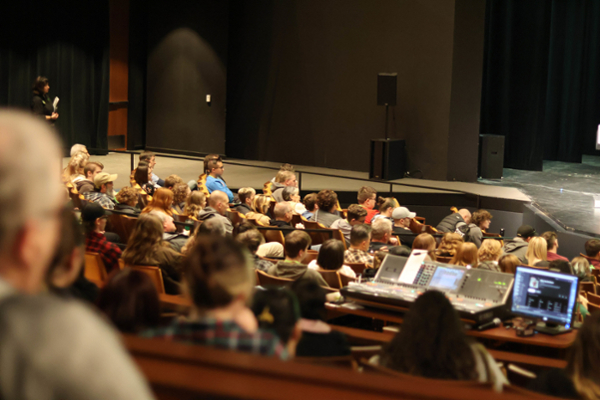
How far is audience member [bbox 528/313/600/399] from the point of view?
2.32 m

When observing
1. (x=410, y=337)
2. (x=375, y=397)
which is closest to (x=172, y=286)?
(x=410, y=337)

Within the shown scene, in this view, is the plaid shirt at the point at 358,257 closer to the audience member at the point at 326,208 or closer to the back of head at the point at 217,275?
the audience member at the point at 326,208

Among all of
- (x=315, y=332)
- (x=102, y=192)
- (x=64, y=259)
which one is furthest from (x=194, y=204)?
(x=64, y=259)

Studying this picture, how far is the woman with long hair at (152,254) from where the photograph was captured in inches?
156

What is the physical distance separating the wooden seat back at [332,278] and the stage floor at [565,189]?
15.5 ft

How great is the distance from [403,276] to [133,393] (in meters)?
3.25

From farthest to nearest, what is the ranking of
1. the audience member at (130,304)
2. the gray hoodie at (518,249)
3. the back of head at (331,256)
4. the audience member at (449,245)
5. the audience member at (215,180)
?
the audience member at (215,180) → the gray hoodie at (518,249) → the audience member at (449,245) → the back of head at (331,256) → the audience member at (130,304)

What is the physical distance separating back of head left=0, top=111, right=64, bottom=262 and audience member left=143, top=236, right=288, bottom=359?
1.75 ft

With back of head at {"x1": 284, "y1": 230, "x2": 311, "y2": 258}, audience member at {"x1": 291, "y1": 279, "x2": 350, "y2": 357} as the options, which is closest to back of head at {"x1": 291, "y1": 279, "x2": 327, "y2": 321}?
audience member at {"x1": 291, "y1": 279, "x2": 350, "y2": 357}

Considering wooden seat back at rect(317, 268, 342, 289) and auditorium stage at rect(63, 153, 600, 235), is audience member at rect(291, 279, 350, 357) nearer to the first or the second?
wooden seat back at rect(317, 268, 342, 289)

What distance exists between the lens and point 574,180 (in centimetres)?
1173

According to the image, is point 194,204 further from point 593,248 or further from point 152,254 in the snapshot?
point 593,248

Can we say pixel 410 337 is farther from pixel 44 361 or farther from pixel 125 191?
pixel 125 191

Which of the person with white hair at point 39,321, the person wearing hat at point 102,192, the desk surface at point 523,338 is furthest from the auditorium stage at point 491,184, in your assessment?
the person with white hair at point 39,321
